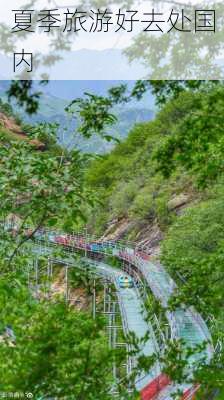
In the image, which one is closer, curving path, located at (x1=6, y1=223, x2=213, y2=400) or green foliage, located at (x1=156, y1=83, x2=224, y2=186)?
green foliage, located at (x1=156, y1=83, x2=224, y2=186)

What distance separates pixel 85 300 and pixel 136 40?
23.7 metres

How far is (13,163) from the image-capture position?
9.75 ft

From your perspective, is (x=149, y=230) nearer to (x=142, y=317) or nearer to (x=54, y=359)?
(x=142, y=317)

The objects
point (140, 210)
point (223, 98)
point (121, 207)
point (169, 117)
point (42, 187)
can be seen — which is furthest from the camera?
point (169, 117)

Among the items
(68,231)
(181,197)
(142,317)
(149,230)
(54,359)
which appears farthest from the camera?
(149,230)

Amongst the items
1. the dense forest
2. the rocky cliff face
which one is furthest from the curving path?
the dense forest

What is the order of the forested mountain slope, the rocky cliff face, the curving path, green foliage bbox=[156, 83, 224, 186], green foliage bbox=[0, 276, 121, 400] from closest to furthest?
green foliage bbox=[0, 276, 121, 400] < green foliage bbox=[156, 83, 224, 186] < the forested mountain slope < the curving path < the rocky cliff face

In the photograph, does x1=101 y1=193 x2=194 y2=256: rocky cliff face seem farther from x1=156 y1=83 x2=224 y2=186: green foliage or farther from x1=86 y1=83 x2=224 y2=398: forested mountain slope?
x1=156 y1=83 x2=224 y2=186: green foliage

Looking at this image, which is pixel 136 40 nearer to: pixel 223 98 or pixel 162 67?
pixel 162 67

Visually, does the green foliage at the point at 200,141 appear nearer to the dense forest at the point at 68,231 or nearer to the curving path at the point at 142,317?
the dense forest at the point at 68,231

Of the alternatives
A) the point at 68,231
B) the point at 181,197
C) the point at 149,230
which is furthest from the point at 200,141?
the point at 149,230

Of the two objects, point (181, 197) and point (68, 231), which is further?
point (181, 197)

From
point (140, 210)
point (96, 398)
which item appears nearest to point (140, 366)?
point (96, 398)

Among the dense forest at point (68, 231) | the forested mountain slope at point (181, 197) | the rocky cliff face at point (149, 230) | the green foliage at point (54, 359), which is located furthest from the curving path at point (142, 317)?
the green foliage at point (54, 359)
